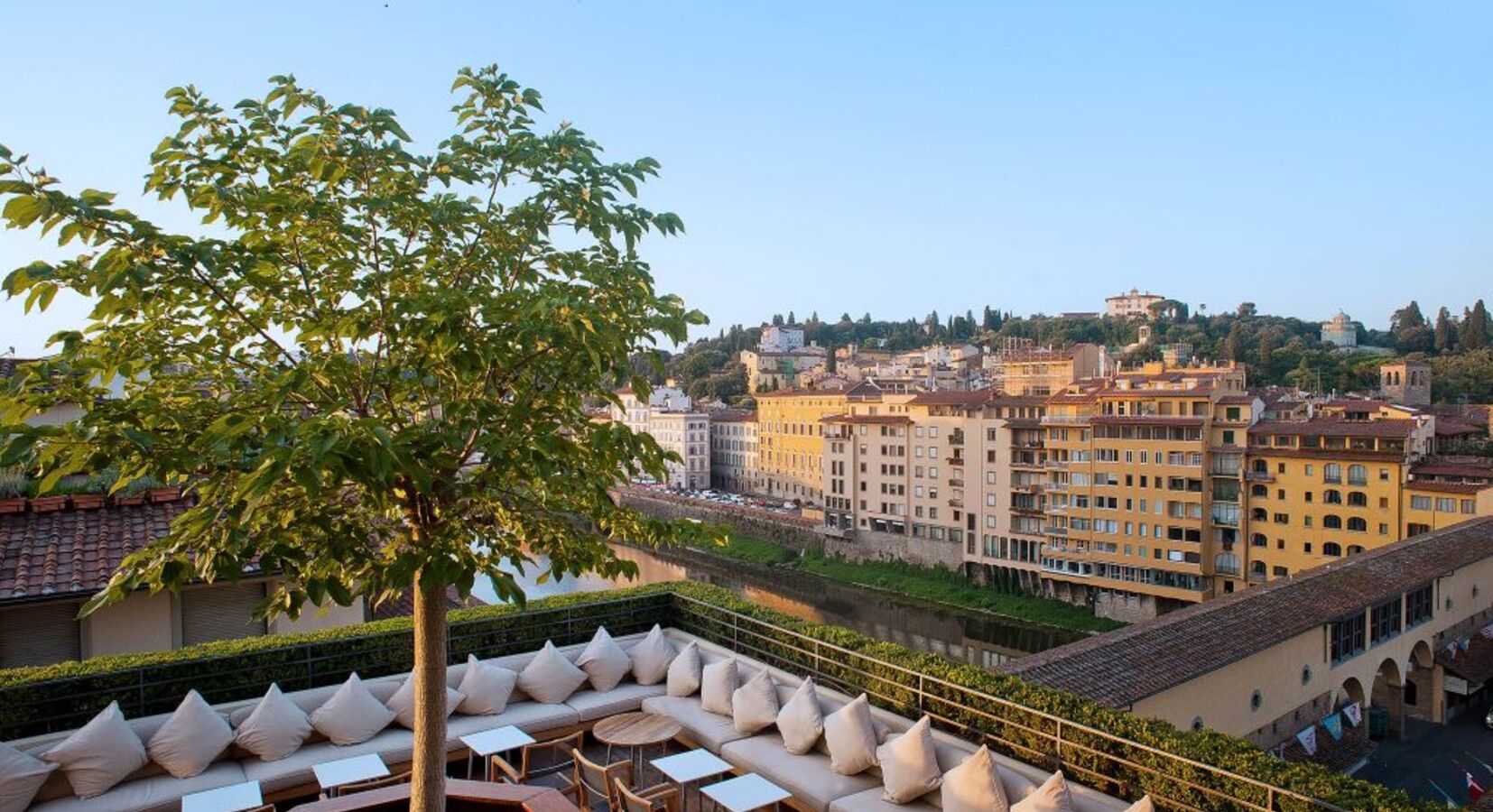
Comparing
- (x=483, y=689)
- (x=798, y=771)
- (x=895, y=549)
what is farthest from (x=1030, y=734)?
(x=895, y=549)

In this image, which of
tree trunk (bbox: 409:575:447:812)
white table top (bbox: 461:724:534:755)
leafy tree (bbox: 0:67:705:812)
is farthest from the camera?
white table top (bbox: 461:724:534:755)

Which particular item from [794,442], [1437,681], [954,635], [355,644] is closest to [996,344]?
[794,442]

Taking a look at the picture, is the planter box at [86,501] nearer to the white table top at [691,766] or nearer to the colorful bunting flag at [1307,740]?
the white table top at [691,766]

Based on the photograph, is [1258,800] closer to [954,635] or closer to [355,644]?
[355,644]

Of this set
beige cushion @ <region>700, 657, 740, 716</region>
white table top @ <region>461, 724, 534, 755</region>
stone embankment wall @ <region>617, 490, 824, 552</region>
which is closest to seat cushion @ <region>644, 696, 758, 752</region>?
beige cushion @ <region>700, 657, 740, 716</region>

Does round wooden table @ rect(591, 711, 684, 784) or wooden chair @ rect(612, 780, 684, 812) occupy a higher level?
wooden chair @ rect(612, 780, 684, 812)

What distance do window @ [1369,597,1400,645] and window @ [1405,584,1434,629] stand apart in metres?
0.46

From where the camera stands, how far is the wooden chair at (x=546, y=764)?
6.92 metres

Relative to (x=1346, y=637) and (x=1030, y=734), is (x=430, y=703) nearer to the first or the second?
(x=1030, y=734)

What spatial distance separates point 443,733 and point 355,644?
15.9 feet

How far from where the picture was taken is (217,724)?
6.79m

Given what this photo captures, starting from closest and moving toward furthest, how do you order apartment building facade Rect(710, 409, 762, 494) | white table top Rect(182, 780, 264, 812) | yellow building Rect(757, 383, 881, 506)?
white table top Rect(182, 780, 264, 812), yellow building Rect(757, 383, 881, 506), apartment building facade Rect(710, 409, 762, 494)

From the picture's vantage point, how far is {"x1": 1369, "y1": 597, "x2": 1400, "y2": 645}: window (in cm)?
1864

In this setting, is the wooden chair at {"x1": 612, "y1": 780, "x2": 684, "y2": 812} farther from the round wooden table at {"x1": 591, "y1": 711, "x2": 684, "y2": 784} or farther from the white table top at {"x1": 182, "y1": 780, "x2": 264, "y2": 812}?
the white table top at {"x1": 182, "y1": 780, "x2": 264, "y2": 812}
